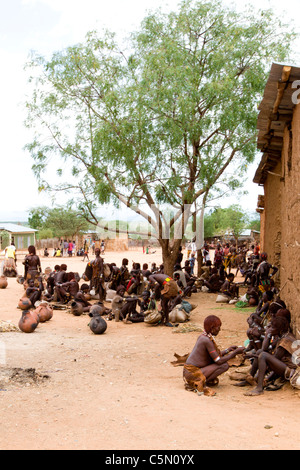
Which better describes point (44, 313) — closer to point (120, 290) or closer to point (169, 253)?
point (120, 290)

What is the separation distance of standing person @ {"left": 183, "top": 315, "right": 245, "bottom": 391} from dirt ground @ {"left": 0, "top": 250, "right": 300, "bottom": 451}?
0.20m

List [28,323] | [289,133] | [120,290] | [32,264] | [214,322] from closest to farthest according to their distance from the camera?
[214,322] < [289,133] < [28,323] < [120,290] < [32,264]

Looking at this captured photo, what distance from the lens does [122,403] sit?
213 inches

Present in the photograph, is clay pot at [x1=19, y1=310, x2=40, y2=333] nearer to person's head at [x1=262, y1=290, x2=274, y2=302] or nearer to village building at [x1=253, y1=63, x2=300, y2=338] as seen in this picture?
person's head at [x1=262, y1=290, x2=274, y2=302]

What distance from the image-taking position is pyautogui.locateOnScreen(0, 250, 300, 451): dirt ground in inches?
166

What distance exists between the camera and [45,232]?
61.2 meters

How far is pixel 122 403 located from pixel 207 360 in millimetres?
1285

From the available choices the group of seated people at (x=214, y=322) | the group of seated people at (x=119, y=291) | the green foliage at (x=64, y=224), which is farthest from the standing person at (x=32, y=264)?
the green foliage at (x=64, y=224)

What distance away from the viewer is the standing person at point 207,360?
19.7ft

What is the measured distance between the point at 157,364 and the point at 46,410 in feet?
9.05

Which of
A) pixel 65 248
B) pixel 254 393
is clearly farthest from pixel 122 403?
pixel 65 248

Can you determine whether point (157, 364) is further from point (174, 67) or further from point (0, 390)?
point (174, 67)

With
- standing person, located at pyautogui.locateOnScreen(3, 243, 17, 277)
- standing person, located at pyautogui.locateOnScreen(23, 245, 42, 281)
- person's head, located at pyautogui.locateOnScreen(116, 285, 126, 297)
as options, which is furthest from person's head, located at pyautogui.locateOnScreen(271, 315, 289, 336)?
standing person, located at pyautogui.locateOnScreen(3, 243, 17, 277)
